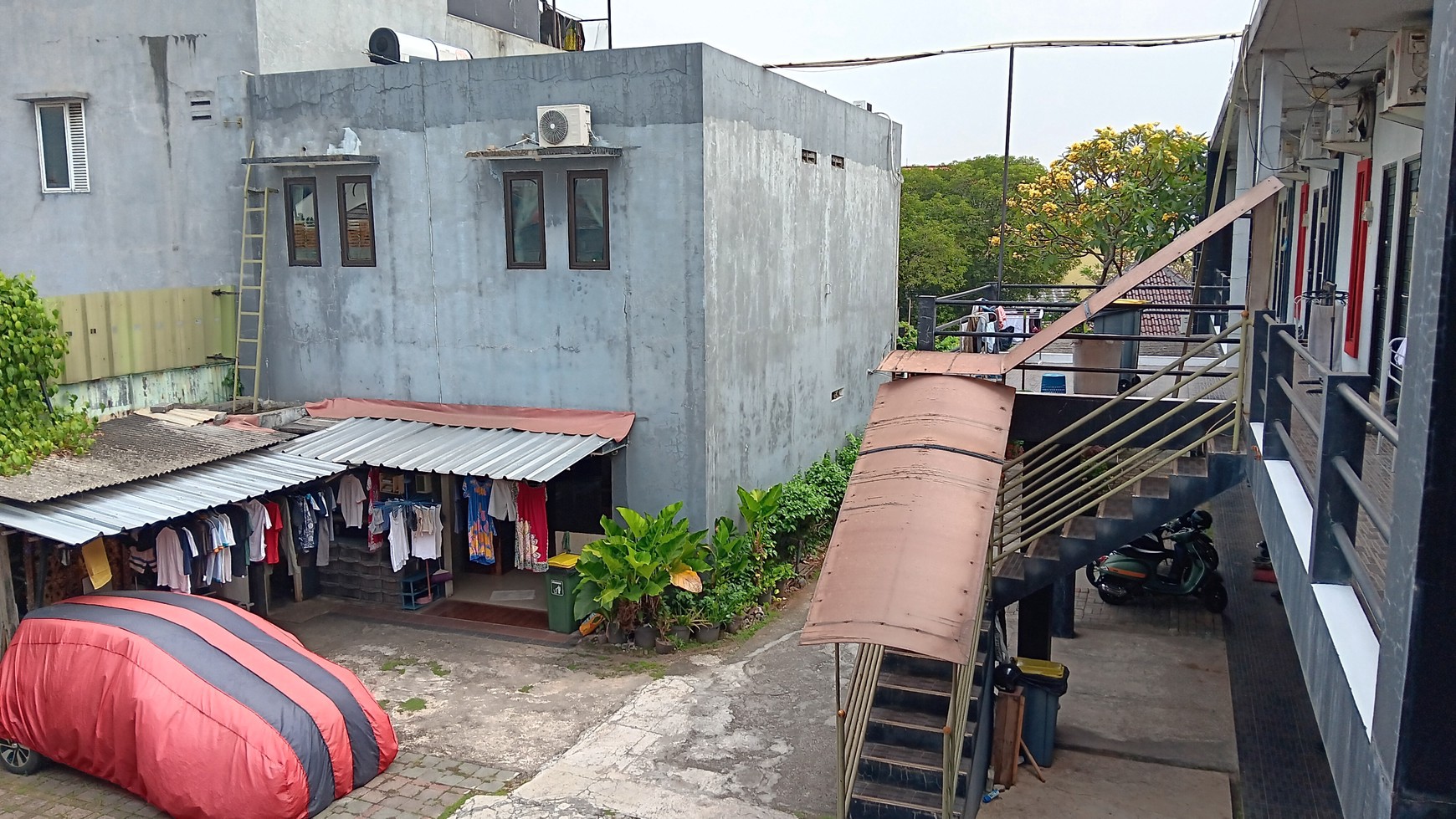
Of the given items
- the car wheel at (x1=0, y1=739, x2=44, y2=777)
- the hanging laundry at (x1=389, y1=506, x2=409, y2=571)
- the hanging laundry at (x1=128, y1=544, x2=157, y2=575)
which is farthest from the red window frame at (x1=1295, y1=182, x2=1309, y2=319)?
the car wheel at (x1=0, y1=739, x2=44, y2=777)

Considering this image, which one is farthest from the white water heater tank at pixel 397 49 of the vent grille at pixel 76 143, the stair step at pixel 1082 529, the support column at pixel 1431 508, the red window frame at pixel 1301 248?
the support column at pixel 1431 508

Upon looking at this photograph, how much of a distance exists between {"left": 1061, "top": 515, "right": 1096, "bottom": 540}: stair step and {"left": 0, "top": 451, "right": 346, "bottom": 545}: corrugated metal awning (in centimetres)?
849

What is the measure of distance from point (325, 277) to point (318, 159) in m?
1.70

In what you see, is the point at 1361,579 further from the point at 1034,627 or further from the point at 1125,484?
the point at 1034,627

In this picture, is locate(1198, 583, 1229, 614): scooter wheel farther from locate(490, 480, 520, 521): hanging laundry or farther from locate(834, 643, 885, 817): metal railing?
locate(490, 480, 520, 521): hanging laundry

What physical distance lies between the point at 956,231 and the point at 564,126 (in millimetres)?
33248

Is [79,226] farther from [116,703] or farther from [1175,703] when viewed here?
[1175,703]

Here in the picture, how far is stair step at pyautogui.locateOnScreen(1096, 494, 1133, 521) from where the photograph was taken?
31.3 feet

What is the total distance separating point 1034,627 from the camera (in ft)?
36.7

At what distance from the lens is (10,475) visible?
36.7 ft

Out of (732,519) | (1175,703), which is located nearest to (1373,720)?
(1175,703)

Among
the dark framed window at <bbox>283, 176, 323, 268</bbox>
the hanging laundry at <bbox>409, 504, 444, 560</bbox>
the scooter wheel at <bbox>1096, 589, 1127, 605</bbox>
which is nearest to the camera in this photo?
the hanging laundry at <bbox>409, 504, 444, 560</bbox>

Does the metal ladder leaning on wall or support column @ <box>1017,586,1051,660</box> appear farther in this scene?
the metal ladder leaning on wall

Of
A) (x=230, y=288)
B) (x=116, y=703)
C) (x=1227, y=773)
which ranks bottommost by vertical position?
(x=1227, y=773)
